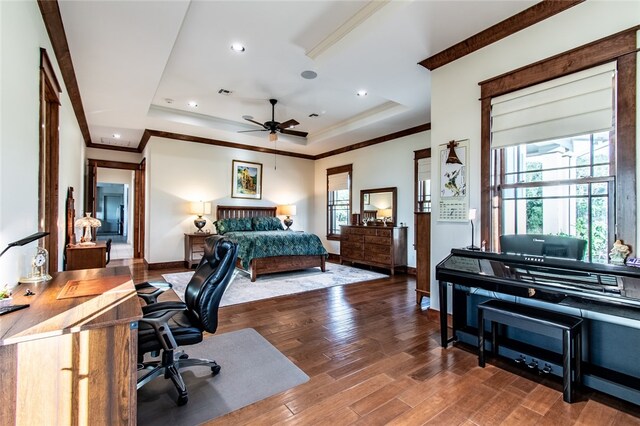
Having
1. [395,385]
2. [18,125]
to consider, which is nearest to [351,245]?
[395,385]

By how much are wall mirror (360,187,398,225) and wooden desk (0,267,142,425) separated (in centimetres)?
571

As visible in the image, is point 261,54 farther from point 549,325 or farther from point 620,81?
point 549,325

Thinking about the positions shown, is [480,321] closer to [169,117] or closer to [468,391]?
[468,391]

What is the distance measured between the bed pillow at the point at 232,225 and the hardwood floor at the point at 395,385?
136 inches

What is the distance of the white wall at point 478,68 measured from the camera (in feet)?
7.76

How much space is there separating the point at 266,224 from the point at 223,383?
17.1ft

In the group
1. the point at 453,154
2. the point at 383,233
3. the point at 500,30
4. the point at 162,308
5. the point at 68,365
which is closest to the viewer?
the point at 68,365

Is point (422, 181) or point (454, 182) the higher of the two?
point (422, 181)

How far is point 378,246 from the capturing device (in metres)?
6.27

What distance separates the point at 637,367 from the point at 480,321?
3.19ft

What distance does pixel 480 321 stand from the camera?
8.17ft

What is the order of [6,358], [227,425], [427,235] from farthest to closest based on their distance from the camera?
[427,235], [227,425], [6,358]

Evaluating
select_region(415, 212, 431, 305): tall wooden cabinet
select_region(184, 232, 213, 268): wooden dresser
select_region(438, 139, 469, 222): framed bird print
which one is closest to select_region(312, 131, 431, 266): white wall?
select_region(415, 212, 431, 305): tall wooden cabinet

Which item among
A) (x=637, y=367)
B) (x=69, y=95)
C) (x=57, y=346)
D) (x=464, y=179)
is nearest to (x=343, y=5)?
(x=464, y=179)
